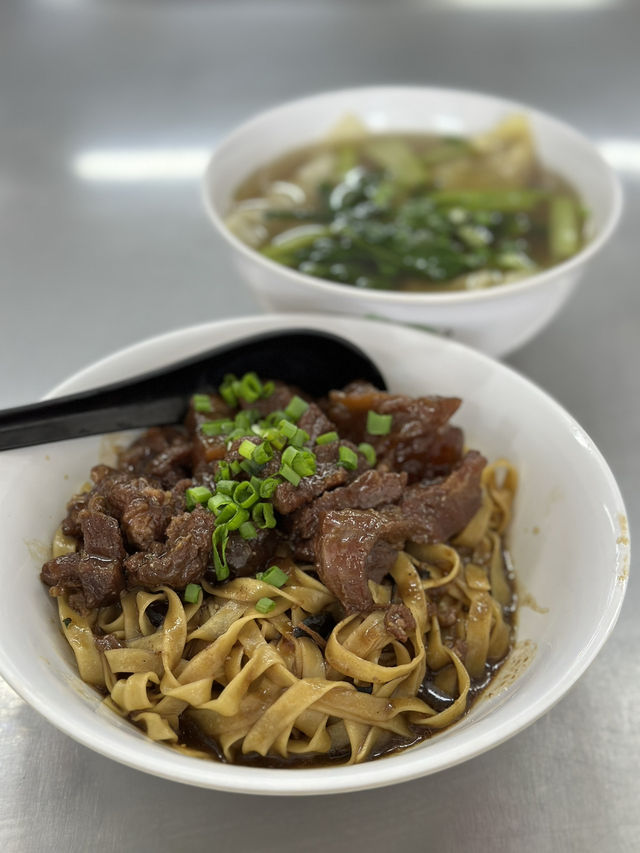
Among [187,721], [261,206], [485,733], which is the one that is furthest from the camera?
[261,206]

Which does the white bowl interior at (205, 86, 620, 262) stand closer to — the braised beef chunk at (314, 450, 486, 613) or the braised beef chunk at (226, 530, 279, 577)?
the braised beef chunk at (314, 450, 486, 613)

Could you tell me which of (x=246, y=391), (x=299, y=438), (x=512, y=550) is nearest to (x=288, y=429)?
(x=299, y=438)

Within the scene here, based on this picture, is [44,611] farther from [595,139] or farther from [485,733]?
[595,139]

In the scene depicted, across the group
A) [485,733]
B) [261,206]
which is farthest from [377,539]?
[261,206]

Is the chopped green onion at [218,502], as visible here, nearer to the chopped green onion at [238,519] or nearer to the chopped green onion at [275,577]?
the chopped green onion at [238,519]

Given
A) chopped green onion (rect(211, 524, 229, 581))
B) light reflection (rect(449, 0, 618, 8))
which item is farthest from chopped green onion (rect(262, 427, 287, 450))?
light reflection (rect(449, 0, 618, 8))

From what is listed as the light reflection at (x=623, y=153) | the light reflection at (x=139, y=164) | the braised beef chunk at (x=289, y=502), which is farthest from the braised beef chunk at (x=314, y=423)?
the light reflection at (x=623, y=153)

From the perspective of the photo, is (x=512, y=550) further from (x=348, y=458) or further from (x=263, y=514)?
(x=263, y=514)

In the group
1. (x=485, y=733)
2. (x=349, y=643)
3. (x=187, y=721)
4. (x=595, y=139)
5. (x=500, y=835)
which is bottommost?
(x=500, y=835)
